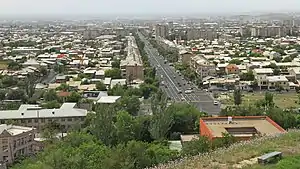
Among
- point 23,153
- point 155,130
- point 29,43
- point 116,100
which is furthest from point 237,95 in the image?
point 29,43

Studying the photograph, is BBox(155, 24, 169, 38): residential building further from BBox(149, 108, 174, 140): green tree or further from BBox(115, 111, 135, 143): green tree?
BBox(149, 108, 174, 140): green tree

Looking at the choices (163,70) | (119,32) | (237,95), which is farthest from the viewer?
(119,32)

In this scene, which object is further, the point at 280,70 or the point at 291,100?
the point at 280,70

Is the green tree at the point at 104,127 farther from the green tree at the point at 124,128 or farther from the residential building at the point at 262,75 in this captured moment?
the residential building at the point at 262,75

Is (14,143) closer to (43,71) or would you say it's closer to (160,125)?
(160,125)

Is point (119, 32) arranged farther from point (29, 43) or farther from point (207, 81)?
point (207, 81)

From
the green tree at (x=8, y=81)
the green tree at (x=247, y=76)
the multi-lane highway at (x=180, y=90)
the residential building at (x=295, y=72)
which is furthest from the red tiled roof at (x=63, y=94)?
the residential building at (x=295, y=72)

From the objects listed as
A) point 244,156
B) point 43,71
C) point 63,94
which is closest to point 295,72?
point 63,94
